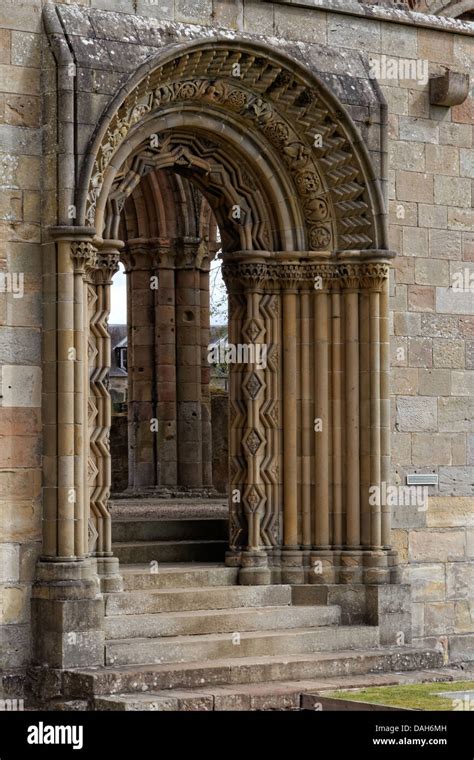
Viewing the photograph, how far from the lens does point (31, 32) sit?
41.2 feet

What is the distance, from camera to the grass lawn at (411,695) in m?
11.5

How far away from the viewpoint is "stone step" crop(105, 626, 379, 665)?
41.2 feet

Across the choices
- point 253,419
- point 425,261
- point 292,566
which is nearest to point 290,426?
point 253,419

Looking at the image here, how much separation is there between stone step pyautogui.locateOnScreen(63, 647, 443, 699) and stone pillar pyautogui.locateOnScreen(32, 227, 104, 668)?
32 cm

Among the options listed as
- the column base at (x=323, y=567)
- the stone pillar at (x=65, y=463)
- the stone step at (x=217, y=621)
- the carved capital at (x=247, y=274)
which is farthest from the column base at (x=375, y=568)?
the stone pillar at (x=65, y=463)

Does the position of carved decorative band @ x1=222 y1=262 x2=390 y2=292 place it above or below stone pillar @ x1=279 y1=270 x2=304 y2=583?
above

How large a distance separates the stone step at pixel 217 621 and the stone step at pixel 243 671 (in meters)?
0.39

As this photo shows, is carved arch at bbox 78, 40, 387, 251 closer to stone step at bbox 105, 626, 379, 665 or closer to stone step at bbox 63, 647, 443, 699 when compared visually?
stone step at bbox 105, 626, 379, 665

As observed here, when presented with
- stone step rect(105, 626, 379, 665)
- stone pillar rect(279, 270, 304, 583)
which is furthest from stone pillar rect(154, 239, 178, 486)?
stone step rect(105, 626, 379, 665)

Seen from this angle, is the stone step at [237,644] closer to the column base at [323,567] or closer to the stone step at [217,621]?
the stone step at [217,621]

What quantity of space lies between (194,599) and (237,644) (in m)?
0.54

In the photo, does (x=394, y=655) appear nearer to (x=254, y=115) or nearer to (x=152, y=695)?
(x=152, y=695)

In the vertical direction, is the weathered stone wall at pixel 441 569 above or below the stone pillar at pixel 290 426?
below

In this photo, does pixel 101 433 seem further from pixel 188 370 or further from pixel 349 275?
pixel 188 370
